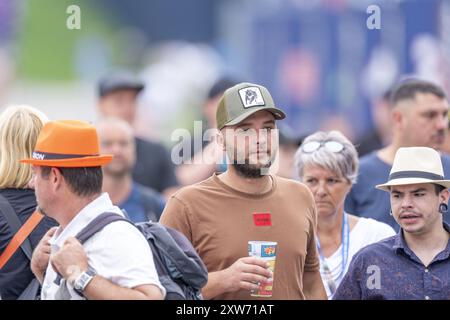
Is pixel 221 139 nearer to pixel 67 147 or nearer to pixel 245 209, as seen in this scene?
pixel 245 209

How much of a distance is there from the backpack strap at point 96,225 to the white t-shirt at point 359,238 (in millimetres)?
2192

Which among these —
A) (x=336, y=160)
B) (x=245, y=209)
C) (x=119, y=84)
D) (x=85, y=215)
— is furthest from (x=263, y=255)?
(x=119, y=84)

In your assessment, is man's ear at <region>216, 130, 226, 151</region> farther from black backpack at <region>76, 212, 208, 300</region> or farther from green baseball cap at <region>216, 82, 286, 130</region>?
black backpack at <region>76, 212, 208, 300</region>

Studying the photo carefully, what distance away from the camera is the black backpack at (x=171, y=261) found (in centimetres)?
A: 577

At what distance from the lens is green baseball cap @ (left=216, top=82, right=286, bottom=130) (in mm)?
6766

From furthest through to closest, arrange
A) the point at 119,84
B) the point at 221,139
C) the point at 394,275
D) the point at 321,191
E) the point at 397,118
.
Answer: the point at 119,84 → the point at 397,118 → the point at 321,191 → the point at 221,139 → the point at 394,275

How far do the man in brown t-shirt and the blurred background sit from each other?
7.04m

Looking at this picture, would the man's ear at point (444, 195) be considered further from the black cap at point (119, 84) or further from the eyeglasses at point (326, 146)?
the black cap at point (119, 84)

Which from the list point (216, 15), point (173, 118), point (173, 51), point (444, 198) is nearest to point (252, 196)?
point (444, 198)

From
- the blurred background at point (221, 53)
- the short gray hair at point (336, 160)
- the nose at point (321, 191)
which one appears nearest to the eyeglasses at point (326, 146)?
the short gray hair at point (336, 160)

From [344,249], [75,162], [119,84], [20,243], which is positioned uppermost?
[119,84]

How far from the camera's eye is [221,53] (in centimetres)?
3909

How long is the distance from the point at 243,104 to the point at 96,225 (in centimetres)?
136

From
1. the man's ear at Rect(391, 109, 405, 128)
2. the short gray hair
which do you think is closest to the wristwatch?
the short gray hair
